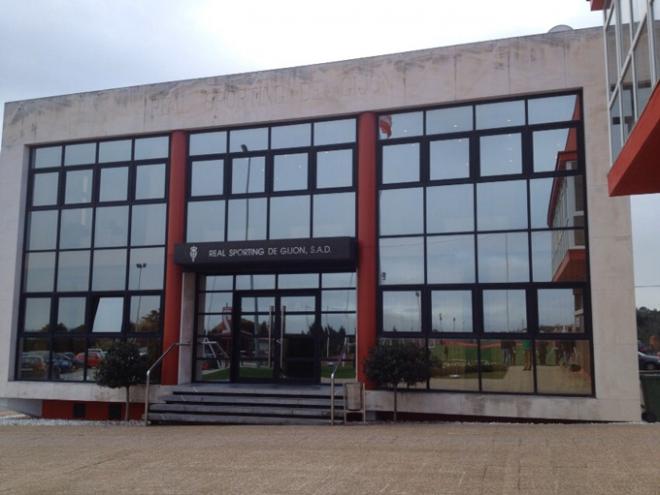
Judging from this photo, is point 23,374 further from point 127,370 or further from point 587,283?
point 587,283

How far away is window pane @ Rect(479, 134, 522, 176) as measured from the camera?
14.0 metres

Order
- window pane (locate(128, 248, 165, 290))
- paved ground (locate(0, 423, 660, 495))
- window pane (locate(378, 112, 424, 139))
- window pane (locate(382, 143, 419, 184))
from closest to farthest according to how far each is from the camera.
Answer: paved ground (locate(0, 423, 660, 495)), window pane (locate(382, 143, 419, 184)), window pane (locate(378, 112, 424, 139)), window pane (locate(128, 248, 165, 290))

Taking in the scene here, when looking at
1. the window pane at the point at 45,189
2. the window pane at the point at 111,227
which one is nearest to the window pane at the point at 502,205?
the window pane at the point at 111,227

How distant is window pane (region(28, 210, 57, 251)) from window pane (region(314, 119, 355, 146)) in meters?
6.98

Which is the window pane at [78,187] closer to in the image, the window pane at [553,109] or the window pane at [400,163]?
the window pane at [400,163]

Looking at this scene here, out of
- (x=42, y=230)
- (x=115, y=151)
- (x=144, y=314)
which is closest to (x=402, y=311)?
(x=144, y=314)

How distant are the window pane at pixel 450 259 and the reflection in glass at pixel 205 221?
4745mm

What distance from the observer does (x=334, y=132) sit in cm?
1558

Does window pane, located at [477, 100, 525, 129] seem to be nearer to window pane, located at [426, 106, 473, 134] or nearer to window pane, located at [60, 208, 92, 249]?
window pane, located at [426, 106, 473, 134]

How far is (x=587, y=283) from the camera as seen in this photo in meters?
13.2

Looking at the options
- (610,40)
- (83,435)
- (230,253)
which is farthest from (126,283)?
(610,40)

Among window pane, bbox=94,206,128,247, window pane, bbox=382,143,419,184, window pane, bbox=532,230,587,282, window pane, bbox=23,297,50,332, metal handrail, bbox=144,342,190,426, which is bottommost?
metal handrail, bbox=144,342,190,426

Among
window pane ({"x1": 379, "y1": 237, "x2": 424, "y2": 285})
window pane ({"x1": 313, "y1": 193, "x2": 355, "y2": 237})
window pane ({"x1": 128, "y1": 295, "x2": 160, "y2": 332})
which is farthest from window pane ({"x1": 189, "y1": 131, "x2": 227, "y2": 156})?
window pane ({"x1": 379, "y1": 237, "x2": 424, "y2": 285})

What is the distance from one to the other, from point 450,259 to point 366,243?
1.75 metres
